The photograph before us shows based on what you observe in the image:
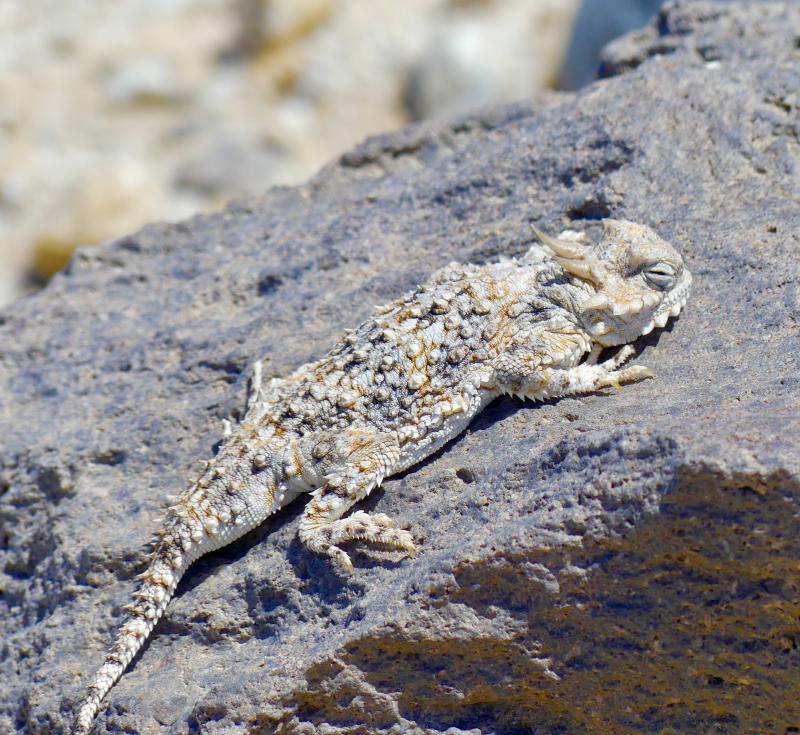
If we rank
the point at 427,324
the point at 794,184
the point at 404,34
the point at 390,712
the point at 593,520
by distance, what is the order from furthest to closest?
the point at 404,34
the point at 794,184
the point at 427,324
the point at 390,712
the point at 593,520

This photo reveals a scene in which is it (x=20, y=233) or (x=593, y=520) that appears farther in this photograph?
(x=20, y=233)

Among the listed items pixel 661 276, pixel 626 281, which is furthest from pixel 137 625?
pixel 661 276

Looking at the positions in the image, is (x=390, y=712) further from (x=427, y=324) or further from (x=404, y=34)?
(x=404, y=34)

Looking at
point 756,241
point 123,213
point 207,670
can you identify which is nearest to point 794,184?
point 756,241

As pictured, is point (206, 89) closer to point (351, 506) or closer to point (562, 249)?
point (562, 249)

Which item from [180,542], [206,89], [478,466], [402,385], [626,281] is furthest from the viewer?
[206,89]

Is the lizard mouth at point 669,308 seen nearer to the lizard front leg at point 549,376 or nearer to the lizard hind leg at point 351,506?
the lizard front leg at point 549,376
